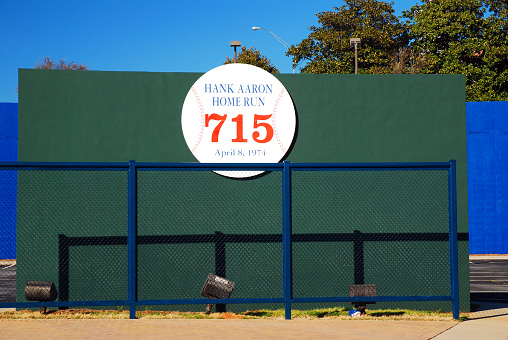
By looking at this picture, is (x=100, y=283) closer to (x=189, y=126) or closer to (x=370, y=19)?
(x=189, y=126)

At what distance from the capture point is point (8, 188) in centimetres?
2064

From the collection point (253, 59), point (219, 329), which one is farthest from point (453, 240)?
point (253, 59)

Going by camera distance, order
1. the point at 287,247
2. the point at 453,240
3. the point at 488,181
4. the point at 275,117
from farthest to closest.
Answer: the point at 488,181 < the point at 275,117 < the point at 453,240 < the point at 287,247

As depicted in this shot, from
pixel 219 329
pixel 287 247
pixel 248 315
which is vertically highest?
pixel 287 247

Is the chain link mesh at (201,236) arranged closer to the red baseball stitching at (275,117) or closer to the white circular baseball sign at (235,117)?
the white circular baseball sign at (235,117)

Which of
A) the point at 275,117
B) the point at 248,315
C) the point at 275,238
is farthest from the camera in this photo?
the point at 275,117

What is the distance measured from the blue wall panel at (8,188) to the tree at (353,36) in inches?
1005

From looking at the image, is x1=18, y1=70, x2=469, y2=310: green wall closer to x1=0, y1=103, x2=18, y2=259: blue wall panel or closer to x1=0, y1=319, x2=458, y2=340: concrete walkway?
x1=0, y1=319, x2=458, y2=340: concrete walkway

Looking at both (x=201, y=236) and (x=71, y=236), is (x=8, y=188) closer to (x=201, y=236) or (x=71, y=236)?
(x=71, y=236)

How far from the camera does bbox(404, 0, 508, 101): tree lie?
116ft

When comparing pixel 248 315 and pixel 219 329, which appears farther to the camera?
pixel 248 315

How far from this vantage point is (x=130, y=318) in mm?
8992

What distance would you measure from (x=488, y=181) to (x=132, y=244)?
17.9 m

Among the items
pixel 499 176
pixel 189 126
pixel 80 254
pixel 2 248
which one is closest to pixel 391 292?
A: pixel 189 126
